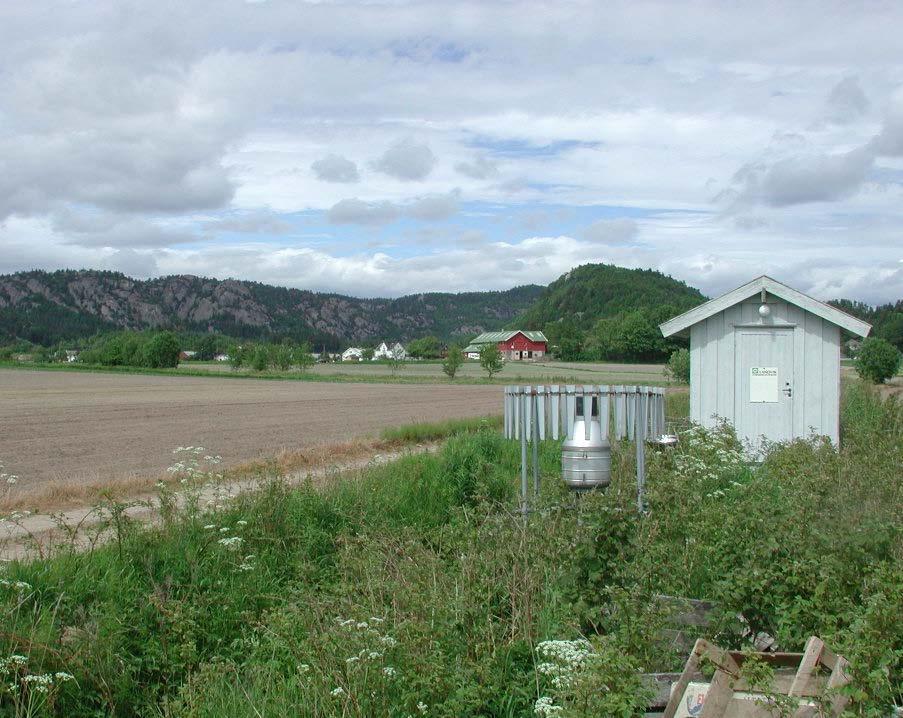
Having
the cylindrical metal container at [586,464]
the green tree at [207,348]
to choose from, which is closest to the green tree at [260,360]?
the green tree at [207,348]

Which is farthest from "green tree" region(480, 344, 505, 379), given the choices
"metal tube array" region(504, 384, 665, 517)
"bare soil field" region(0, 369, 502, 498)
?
"metal tube array" region(504, 384, 665, 517)

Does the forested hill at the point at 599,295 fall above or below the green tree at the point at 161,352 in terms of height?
above

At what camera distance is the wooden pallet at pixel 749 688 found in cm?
387

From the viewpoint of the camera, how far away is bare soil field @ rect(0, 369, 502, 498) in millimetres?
20031

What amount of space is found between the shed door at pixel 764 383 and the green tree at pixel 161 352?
95.9 meters

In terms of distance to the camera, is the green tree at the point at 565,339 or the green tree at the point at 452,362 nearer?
the green tree at the point at 452,362

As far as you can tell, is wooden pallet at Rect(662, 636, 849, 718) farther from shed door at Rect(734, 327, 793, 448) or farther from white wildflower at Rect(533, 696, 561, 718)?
shed door at Rect(734, 327, 793, 448)

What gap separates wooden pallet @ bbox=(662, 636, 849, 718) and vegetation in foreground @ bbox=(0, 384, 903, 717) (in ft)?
0.41

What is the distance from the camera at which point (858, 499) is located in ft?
27.0

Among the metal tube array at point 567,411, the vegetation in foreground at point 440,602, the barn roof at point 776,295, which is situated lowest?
the vegetation in foreground at point 440,602

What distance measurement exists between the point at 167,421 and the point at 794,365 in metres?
25.0

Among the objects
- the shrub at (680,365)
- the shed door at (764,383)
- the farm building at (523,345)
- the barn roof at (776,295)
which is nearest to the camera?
the barn roof at (776,295)

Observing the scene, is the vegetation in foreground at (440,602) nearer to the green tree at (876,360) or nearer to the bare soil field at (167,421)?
the bare soil field at (167,421)

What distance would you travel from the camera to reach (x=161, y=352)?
104m
